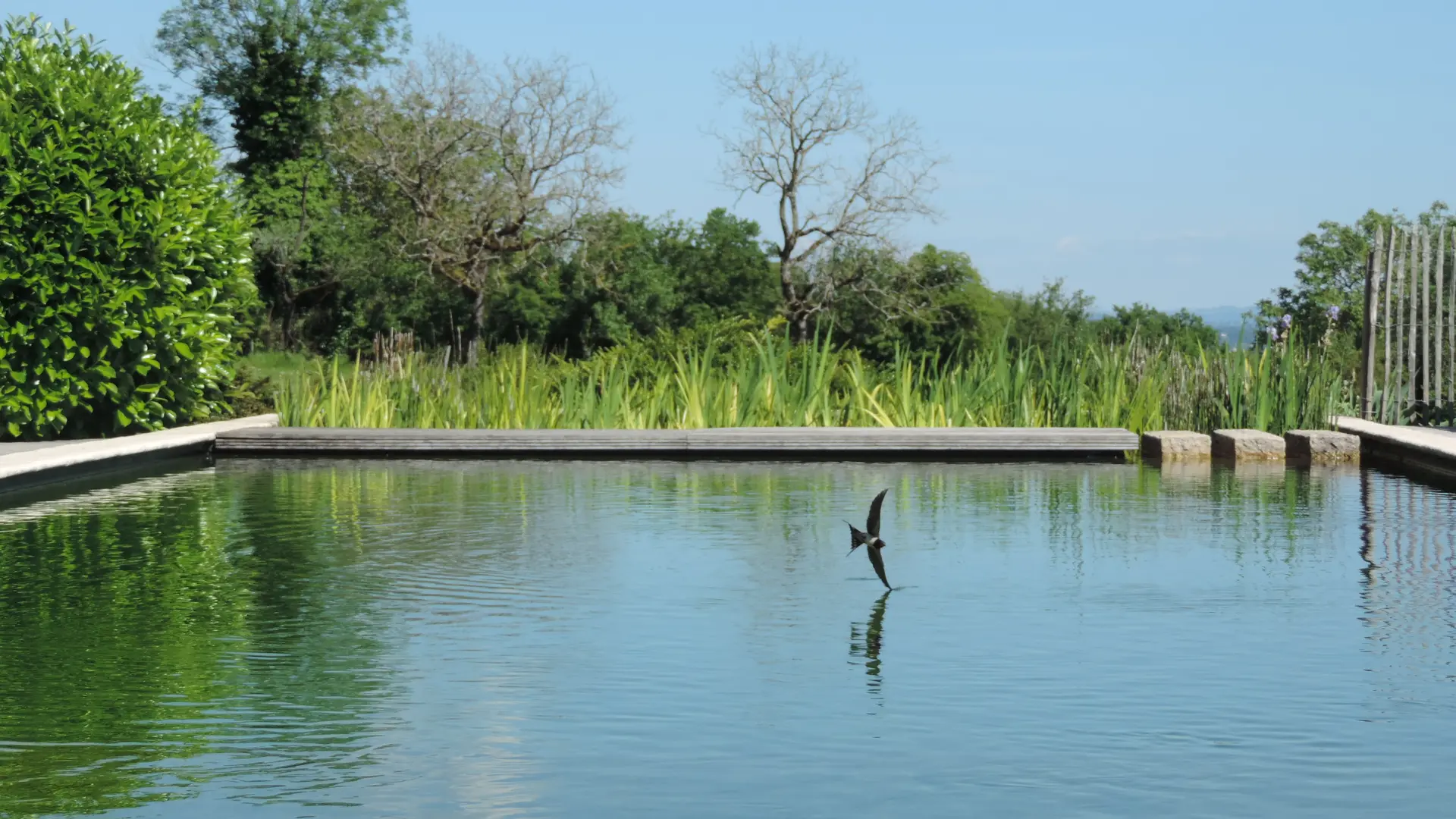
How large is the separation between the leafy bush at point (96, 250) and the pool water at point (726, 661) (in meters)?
4.07

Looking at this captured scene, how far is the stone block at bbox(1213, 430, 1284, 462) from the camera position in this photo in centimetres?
1330

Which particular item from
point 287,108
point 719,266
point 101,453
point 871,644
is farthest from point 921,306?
point 871,644

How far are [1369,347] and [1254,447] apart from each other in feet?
A: 11.3

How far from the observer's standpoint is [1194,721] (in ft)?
15.6

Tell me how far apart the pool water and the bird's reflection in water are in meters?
0.02

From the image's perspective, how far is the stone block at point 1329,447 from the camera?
13.4 metres

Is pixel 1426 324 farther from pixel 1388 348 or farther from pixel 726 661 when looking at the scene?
pixel 726 661

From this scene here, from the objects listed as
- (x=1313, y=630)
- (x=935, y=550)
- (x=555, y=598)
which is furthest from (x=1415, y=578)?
(x=555, y=598)

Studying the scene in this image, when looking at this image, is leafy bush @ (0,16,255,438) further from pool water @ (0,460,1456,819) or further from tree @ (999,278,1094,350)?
tree @ (999,278,1094,350)

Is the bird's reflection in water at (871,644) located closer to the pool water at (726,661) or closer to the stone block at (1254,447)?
the pool water at (726,661)

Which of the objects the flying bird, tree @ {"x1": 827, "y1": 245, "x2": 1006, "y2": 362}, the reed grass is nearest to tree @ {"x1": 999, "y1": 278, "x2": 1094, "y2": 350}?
tree @ {"x1": 827, "y1": 245, "x2": 1006, "y2": 362}

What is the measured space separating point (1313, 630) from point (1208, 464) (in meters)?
7.21

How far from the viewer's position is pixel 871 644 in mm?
5879

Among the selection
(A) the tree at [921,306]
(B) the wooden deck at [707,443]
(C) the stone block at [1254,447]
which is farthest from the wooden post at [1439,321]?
(A) the tree at [921,306]
